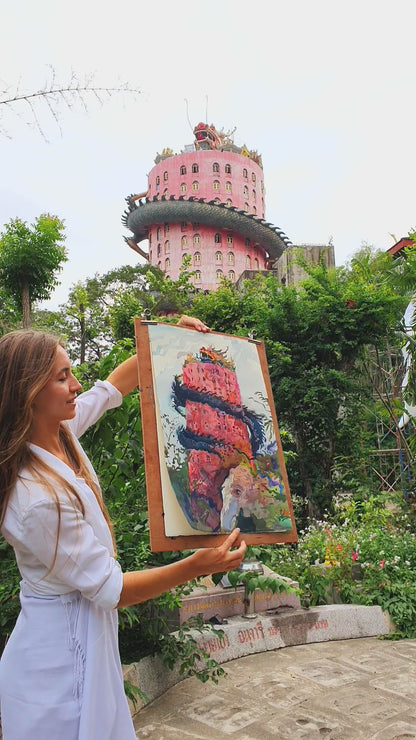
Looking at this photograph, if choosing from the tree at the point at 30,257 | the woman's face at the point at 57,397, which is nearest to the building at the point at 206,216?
the tree at the point at 30,257

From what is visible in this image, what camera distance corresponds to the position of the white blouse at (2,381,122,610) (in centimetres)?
155

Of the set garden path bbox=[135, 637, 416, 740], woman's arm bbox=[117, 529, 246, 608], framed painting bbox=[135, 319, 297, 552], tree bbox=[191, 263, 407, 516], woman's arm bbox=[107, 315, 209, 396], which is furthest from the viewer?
tree bbox=[191, 263, 407, 516]

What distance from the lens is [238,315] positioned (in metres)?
17.5

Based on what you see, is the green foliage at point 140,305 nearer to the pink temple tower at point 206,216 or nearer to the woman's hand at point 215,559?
the woman's hand at point 215,559

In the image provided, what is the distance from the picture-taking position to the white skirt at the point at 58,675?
1527mm

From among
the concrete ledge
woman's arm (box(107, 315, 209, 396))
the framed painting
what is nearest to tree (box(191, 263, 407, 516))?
the concrete ledge

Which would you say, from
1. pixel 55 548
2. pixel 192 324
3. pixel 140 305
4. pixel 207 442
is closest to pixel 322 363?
pixel 140 305

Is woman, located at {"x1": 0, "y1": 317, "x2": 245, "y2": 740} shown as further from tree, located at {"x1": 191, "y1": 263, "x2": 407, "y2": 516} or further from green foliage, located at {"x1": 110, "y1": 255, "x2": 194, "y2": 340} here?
green foliage, located at {"x1": 110, "y1": 255, "x2": 194, "y2": 340}

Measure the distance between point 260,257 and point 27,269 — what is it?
117 feet

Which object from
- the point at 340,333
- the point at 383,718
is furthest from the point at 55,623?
the point at 340,333

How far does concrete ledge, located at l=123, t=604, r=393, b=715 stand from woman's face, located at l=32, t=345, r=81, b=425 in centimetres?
312

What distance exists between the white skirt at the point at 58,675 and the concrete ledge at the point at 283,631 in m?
2.91

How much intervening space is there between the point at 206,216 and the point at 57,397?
42.6 m

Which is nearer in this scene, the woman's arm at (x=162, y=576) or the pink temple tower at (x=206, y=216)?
the woman's arm at (x=162, y=576)
